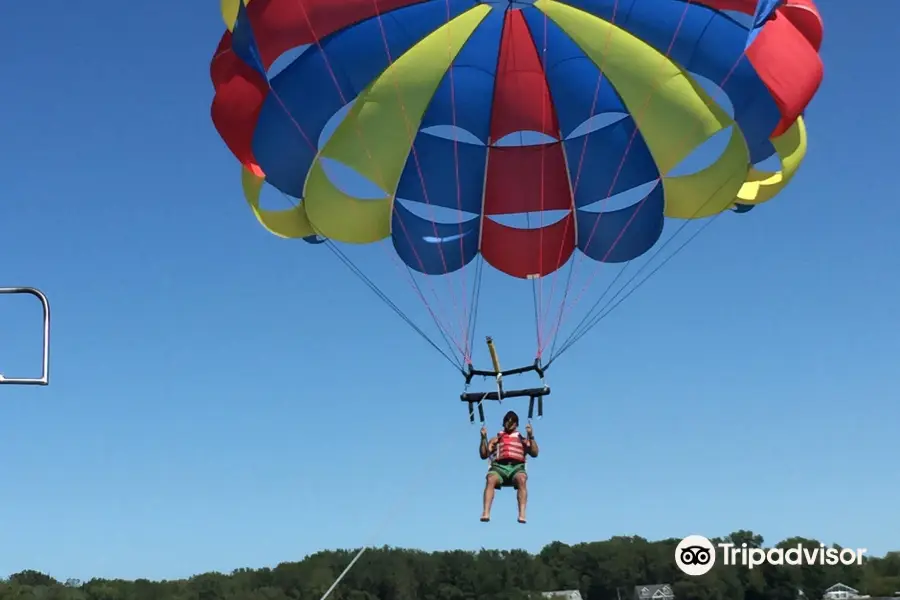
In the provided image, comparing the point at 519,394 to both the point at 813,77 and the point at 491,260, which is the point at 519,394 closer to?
the point at 491,260

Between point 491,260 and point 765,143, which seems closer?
point 765,143

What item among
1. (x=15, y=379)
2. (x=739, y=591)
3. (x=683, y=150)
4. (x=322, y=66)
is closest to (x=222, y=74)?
(x=322, y=66)

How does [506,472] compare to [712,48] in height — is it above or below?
below

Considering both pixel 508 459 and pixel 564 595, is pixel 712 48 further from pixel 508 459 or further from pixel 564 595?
pixel 564 595

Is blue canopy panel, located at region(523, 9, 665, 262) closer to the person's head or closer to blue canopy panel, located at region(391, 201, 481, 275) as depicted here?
blue canopy panel, located at region(391, 201, 481, 275)

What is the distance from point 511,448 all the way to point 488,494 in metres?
0.50

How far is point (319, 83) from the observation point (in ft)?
47.4

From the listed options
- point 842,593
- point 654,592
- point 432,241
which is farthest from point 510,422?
point 654,592

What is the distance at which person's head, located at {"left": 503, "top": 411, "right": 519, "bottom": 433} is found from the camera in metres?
13.2

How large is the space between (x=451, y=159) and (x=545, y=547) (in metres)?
78.1

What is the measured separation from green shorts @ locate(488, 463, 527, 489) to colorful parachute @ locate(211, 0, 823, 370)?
10.8ft

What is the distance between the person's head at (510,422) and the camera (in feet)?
43.2

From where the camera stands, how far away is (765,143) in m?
14.4

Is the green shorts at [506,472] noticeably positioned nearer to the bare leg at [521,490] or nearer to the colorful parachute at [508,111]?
the bare leg at [521,490]
